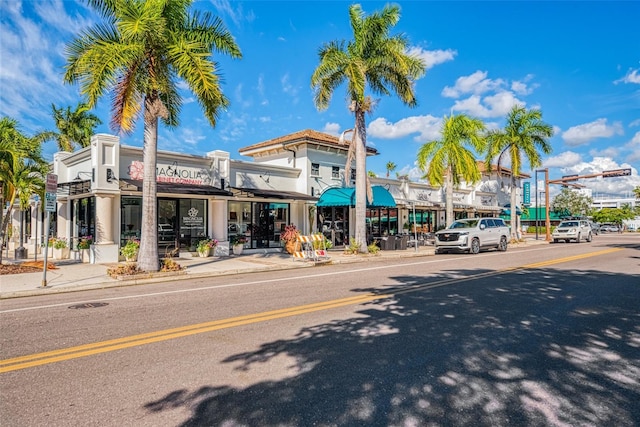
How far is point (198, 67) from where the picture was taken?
41.5 ft

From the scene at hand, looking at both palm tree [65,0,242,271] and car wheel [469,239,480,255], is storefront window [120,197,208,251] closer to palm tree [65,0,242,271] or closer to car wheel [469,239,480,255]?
palm tree [65,0,242,271]

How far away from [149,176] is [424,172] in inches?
784

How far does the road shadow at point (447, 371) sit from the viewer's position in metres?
3.44

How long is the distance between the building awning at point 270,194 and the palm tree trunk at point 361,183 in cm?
340

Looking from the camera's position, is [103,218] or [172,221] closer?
[103,218]

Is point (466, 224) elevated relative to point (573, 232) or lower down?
elevated

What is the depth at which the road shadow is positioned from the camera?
344 centimetres

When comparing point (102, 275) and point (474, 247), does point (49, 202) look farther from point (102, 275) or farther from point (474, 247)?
point (474, 247)

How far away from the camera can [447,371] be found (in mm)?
4387

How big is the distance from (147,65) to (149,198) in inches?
175

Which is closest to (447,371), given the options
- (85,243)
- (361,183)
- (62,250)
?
(361,183)

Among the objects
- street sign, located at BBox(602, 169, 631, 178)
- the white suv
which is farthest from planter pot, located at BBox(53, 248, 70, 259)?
street sign, located at BBox(602, 169, 631, 178)

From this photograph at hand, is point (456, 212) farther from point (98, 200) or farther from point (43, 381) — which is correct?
point (43, 381)

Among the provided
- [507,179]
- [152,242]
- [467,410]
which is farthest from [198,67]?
[507,179]
